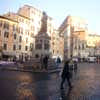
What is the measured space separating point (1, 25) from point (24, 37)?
12044mm

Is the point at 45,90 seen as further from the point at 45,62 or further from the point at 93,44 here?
the point at 93,44

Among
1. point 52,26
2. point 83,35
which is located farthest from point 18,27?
point 83,35

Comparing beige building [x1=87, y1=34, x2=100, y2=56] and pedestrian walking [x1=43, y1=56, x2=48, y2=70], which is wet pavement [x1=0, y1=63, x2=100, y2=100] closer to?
pedestrian walking [x1=43, y1=56, x2=48, y2=70]

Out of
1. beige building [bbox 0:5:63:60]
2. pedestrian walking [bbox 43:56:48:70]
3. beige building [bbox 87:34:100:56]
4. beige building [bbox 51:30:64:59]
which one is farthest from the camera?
beige building [bbox 87:34:100:56]

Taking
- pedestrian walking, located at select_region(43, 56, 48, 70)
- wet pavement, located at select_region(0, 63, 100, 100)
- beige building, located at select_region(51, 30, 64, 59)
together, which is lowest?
wet pavement, located at select_region(0, 63, 100, 100)

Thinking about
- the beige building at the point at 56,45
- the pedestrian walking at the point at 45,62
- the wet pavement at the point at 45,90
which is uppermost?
the beige building at the point at 56,45

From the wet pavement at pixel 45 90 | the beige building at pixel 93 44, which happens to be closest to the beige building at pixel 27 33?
the beige building at pixel 93 44

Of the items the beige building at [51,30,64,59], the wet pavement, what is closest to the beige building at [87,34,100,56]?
the beige building at [51,30,64,59]

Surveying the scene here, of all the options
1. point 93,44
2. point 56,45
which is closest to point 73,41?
point 93,44

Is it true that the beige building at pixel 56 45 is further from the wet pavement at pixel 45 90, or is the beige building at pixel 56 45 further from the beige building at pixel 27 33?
the wet pavement at pixel 45 90

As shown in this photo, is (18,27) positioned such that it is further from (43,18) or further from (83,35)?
(83,35)

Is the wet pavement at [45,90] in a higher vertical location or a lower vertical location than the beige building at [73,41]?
lower

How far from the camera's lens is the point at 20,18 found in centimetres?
6994

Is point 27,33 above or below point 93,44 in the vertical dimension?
above
